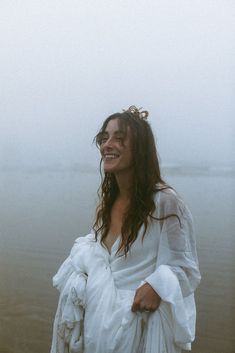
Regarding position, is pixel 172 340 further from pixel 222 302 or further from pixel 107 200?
pixel 222 302

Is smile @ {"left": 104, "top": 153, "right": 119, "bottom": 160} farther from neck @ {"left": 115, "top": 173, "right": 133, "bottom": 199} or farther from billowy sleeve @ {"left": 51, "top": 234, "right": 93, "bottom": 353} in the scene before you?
billowy sleeve @ {"left": 51, "top": 234, "right": 93, "bottom": 353}

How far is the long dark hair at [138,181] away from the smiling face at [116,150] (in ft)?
0.04

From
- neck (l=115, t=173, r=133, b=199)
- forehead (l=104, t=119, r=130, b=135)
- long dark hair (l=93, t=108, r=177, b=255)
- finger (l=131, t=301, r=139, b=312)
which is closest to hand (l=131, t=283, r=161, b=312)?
finger (l=131, t=301, r=139, b=312)

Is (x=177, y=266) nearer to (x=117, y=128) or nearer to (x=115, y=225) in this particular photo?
(x=115, y=225)

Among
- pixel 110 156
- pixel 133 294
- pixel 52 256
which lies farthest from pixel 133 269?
pixel 52 256

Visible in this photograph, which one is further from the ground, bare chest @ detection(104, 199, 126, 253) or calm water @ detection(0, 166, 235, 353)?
bare chest @ detection(104, 199, 126, 253)

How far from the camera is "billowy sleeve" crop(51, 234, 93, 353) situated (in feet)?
3.85

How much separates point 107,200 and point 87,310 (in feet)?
1.12

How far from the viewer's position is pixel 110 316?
112 centimetres

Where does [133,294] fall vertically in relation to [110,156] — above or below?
below

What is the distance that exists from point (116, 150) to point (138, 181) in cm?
11

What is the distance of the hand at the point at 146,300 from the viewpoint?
3.54 feet

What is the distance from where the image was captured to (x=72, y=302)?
3.88 ft

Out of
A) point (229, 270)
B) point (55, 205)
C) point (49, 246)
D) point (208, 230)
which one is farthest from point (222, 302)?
point (55, 205)
